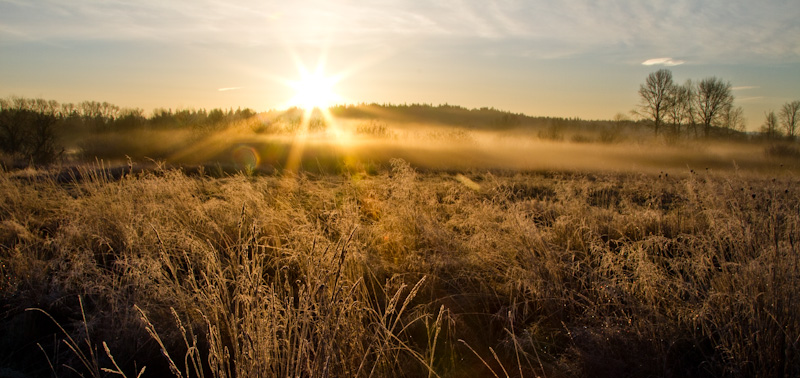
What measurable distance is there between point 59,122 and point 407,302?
33.9 metres

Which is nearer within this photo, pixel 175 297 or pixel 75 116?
pixel 175 297

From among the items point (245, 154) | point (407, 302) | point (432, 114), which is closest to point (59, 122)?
point (245, 154)

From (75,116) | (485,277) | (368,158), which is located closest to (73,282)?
(485,277)

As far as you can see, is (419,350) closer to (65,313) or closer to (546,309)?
(546,309)

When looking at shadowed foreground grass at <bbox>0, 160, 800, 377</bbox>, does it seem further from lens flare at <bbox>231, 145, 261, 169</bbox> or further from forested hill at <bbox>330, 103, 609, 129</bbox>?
forested hill at <bbox>330, 103, 609, 129</bbox>

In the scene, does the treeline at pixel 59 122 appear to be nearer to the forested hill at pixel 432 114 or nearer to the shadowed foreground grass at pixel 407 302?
the shadowed foreground grass at pixel 407 302

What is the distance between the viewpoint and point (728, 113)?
106 ft

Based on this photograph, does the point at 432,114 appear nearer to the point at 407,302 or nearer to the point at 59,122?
the point at 59,122

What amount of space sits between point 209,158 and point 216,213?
1814 centimetres

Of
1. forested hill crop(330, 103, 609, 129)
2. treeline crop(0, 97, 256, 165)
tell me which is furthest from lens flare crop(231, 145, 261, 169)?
forested hill crop(330, 103, 609, 129)

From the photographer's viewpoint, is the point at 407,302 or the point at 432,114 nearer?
the point at 407,302

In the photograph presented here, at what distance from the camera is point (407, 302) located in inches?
71.7

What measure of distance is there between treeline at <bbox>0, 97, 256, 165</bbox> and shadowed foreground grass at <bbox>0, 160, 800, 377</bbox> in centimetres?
800

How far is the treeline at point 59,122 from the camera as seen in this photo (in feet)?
73.4
